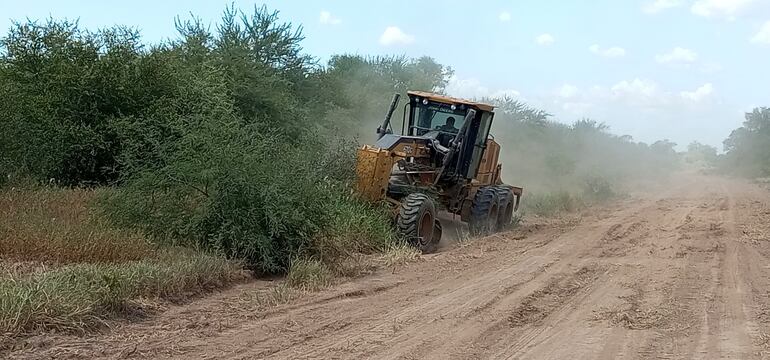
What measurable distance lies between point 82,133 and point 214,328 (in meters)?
9.99

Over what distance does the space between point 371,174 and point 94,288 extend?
22.0 feet

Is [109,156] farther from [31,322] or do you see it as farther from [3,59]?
[31,322]

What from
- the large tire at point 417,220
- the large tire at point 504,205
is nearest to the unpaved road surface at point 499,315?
the large tire at point 417,220

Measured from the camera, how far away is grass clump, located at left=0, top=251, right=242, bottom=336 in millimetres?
6422

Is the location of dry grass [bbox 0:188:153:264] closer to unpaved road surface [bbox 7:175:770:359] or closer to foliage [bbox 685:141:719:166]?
unpaved road surface [bbox 7:175:770:359]

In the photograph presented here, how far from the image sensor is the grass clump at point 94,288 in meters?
6.42

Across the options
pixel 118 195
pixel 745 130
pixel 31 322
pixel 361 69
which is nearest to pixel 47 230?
pixel 118 195

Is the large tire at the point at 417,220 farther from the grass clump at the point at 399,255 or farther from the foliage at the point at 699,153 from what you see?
the foliage at the point at 699,153

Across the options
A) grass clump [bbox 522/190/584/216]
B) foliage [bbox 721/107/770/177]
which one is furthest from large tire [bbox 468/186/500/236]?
foliage [bbox 721/107/770/177]

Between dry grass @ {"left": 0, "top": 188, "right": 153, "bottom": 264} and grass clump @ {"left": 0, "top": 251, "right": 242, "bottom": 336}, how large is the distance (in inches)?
15.7

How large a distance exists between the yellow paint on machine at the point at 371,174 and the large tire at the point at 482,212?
286 cm

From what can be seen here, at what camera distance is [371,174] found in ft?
43.9

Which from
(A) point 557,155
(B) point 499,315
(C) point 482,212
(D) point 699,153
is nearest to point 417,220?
(C) point 482,212

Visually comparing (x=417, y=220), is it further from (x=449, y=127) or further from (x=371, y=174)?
(x=449, y=127)
